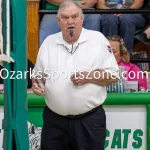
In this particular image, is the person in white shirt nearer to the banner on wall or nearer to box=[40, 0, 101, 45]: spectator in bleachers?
the banner on wall

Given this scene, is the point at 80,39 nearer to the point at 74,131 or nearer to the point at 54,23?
the point at 74,131

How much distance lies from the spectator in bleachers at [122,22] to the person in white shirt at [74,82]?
2.20m

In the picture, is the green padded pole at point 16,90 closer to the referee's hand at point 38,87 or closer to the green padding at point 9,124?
the green padding at point 9,124

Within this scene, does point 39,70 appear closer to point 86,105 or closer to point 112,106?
point 86,105

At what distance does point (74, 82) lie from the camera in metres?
3.70

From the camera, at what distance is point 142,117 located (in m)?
4.45

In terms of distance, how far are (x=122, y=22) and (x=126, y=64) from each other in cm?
125

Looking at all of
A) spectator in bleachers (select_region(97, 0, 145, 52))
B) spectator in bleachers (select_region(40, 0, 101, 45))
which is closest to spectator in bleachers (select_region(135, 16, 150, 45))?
spectator in bleachers (select_region(97, 0, 145, 52))

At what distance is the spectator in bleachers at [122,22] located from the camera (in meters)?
6.05

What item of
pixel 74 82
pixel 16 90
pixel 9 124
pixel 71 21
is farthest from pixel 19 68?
pixel 71 21

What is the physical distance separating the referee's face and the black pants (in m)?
0.57

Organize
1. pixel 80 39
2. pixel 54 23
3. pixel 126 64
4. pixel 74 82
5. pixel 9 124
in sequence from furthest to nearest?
pixel 54 23 < pixel 126 64 < pixel 80 39 < pixel 74 82 < pixel 9 124

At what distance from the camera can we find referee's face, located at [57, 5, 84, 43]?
12.4ft

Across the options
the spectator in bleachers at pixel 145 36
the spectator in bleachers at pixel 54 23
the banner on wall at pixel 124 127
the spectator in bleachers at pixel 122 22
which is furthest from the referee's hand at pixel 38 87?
the spectator in bleachers at pixel 145 36
